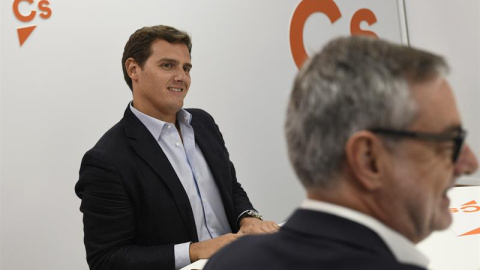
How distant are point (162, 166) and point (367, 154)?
130cm

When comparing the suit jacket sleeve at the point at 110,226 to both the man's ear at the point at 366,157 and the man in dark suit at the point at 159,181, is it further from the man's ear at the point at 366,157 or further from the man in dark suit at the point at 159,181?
the man's ear at the point at 366,157

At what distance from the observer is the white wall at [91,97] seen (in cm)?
284

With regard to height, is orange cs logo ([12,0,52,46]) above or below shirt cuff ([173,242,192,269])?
above

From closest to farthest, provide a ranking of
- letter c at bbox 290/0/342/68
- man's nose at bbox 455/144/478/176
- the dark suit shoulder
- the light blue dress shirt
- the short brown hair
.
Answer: the dark suit shoulder < man's nose at bbox 455/144/478/176 < the light blue dress shirt < the short brown hair < letter c at bbox 290/0/342/68

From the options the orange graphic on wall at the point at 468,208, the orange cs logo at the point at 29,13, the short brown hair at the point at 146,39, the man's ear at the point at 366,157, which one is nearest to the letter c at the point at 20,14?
the orange cs logo at the point at 29,13

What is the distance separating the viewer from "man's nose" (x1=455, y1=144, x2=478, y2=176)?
0.81m

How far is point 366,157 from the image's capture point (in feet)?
2.38

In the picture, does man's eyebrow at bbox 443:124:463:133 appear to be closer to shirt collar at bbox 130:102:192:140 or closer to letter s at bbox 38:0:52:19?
shirt collar at bbox 130:102:192:140

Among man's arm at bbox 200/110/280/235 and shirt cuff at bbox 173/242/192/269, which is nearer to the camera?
shirt cuff at bbox 173/242/192/269

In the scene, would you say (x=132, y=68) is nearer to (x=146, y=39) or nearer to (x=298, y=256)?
(x=146, y=39)

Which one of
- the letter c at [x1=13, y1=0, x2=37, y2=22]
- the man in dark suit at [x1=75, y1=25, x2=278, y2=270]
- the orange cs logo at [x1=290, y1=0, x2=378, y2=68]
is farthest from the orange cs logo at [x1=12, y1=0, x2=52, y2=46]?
the orange cs logo at [x1=290, y1=0, x2=378, y2=68]

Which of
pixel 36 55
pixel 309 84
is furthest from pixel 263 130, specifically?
pixel 309 84

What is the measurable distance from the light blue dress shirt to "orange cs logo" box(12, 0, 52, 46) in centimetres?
→ 116

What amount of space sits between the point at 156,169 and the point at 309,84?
124 cm
